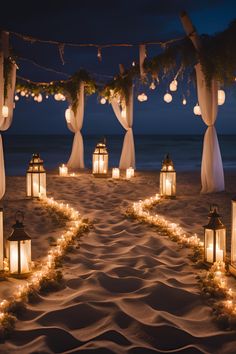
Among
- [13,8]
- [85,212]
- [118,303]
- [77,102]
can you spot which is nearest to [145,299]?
[118,303]

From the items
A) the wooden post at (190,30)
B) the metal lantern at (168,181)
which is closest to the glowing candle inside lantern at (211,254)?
the metal lantern at (168,181)

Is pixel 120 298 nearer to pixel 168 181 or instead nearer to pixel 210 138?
pixel 168 181

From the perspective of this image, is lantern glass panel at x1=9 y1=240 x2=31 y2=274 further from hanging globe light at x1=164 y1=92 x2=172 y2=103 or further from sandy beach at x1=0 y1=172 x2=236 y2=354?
hanging globe light at x1=164 y1=92 x2=172 y2=103

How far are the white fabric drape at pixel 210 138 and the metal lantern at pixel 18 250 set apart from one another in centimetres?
412

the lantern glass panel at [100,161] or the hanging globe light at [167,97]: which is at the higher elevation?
the hanging globe light at [167,97]

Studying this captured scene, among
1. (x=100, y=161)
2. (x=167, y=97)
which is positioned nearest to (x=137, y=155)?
(x=100, y=161)

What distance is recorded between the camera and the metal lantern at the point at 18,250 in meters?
3.26

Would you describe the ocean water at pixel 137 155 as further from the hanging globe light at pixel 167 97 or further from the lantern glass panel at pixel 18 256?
the lantern glass panel at pixel 18 256

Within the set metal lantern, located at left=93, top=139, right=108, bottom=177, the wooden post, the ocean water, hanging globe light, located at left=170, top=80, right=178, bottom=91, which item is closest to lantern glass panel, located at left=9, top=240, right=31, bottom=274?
the wooden post

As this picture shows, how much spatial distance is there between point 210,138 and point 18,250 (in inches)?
173

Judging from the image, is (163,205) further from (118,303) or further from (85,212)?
(118,303)

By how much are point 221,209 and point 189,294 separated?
2.83 meters

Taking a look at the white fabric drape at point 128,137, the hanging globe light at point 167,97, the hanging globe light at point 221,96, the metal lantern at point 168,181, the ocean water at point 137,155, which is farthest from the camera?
the ocean water at point 137,155

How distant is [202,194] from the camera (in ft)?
22.1
